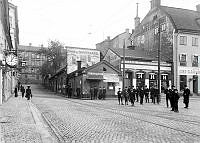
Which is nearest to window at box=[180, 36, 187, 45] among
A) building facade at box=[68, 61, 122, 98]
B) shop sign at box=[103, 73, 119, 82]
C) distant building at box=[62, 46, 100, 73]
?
building facade at box=[68, 61, 122, 98]

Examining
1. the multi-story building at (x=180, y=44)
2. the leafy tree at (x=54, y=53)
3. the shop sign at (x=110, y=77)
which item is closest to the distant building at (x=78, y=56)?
the shop sign at (x=110, y=77)

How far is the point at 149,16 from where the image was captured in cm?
5191

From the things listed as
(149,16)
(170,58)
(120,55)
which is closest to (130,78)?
(120,55)

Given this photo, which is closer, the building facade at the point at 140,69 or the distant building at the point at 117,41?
the building facade at the point at 140,69

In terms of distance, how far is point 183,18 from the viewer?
47688mm

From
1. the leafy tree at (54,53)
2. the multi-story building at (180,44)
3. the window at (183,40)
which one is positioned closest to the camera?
the multi-story building at (180,44)

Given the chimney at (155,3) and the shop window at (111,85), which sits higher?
the chimney at (155,3)

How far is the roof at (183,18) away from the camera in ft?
149

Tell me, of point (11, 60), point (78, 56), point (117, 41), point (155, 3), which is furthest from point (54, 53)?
point (11, 60)

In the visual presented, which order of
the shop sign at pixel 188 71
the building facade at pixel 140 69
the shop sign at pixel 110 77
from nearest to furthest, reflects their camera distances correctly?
the shop sign at pixel 110 77
the building facade at pixel 140 69
the shop sign at pixel 188 71

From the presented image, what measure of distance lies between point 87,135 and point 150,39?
142 feet

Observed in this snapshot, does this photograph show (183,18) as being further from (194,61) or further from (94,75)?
(94,75)

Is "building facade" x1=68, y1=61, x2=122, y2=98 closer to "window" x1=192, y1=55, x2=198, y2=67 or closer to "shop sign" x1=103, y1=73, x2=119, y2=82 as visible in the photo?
"shop sign" x1=103, y1=73, x2=119, y2=82

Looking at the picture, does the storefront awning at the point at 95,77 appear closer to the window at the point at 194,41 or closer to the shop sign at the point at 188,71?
the shop sign at the point at 188,71
